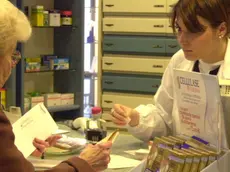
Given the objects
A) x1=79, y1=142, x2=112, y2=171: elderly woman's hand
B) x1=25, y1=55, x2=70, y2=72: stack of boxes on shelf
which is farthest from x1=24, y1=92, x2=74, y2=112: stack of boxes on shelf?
x1=79, y1=142, x2=112, y2=171: elderly woman's hand

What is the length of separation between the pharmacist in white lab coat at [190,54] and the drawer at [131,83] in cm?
250

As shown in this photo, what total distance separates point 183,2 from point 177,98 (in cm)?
39

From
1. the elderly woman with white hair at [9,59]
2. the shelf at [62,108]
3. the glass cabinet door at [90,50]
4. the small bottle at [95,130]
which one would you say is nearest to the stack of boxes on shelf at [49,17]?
the shelf at [62,108]

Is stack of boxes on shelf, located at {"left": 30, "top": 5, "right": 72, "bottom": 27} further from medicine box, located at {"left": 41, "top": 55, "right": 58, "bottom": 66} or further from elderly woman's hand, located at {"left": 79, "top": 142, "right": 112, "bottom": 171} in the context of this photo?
elderly woman's hand, located at {"left": 79, "top": 142, "right": 112, "bottom": 171}

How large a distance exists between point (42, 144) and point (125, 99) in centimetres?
288

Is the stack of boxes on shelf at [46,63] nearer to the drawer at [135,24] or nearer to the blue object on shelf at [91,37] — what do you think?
the drawer at [135,24]

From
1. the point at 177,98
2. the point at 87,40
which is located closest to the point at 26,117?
the point at 177,98

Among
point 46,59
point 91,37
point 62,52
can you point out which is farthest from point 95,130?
point 91,37

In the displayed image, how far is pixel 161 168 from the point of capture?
169 centimetres

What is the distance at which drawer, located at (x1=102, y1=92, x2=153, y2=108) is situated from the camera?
16.0 feet

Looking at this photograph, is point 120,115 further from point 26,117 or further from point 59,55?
point 59,55

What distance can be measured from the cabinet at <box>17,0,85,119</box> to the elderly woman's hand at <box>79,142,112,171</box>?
3.00 m

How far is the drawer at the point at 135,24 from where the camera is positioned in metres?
4.76

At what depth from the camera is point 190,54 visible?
2.02 meters
